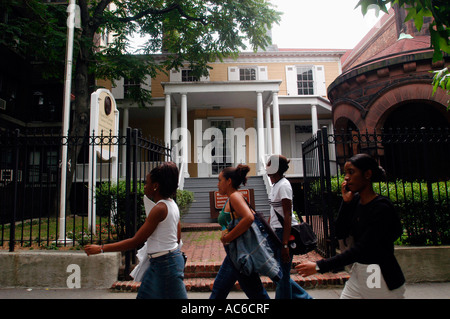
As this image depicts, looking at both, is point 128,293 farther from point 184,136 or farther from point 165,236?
point 184,136

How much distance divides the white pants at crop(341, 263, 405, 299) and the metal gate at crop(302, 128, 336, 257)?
2976mm

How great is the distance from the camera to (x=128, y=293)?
4.41 metres

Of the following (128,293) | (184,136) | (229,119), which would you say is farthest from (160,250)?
(229,119)

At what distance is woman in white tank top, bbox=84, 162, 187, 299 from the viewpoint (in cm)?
226

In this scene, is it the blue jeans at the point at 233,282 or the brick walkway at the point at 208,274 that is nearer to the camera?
the blue jeans at the point at 233,282

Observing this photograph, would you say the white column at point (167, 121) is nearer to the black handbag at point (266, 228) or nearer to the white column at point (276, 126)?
the white column at point (276, 126)

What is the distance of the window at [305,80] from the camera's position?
17.4 m

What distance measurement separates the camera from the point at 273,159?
10.8 feet

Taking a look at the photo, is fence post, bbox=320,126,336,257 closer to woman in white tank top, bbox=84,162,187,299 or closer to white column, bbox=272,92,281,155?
woman in white tank top, bbox=84,162,187,299

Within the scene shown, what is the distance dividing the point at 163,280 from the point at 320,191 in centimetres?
373

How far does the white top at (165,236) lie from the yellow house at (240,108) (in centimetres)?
1057

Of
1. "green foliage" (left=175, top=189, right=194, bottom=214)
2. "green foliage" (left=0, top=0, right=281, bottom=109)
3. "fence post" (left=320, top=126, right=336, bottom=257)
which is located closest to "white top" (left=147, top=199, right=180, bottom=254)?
"fence post" (left=320, top=126, right=336, bottom=257)

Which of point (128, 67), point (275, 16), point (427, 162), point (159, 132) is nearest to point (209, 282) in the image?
point (427, 162)

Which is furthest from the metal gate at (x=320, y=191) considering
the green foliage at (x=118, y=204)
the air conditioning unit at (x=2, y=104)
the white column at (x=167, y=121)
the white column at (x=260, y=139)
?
the air conditioning unit at (x=2, y=104)
